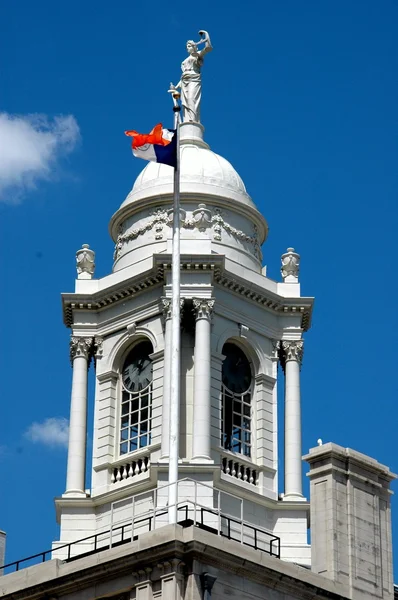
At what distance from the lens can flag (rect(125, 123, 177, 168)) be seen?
76.2 m

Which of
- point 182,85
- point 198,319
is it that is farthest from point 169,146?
point 182,85

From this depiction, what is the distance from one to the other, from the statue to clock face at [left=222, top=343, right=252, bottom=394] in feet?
35.8

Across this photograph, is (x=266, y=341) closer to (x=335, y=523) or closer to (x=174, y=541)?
(x=335, y=523)

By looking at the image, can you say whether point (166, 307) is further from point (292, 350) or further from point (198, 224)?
point (292, 350)

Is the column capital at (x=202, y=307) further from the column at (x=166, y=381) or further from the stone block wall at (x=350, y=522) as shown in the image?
the stone block wall at (x=350, y=522)

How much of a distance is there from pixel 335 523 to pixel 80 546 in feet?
59.7

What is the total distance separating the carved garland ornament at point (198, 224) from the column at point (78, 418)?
444cm

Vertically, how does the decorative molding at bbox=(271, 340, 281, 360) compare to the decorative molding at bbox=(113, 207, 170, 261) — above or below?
below

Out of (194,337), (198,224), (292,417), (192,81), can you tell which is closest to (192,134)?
(192,81)

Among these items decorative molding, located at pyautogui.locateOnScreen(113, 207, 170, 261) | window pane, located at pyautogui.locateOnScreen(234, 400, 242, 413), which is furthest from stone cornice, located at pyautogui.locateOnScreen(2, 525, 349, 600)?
decorative molding, located at pyautogui.locateOnScreen(113, 207, 170, 261)

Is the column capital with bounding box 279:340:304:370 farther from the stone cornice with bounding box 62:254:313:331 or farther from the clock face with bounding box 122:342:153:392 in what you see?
the clock face with bounding box 122:342:153:392

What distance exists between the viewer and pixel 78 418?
85750mm

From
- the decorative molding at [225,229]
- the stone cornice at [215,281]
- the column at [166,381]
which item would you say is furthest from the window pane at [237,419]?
the decorative molding at [225,229]

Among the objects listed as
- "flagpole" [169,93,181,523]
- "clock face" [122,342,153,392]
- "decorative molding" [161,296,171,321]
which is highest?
"decorative molding" [161,296,171,321]
